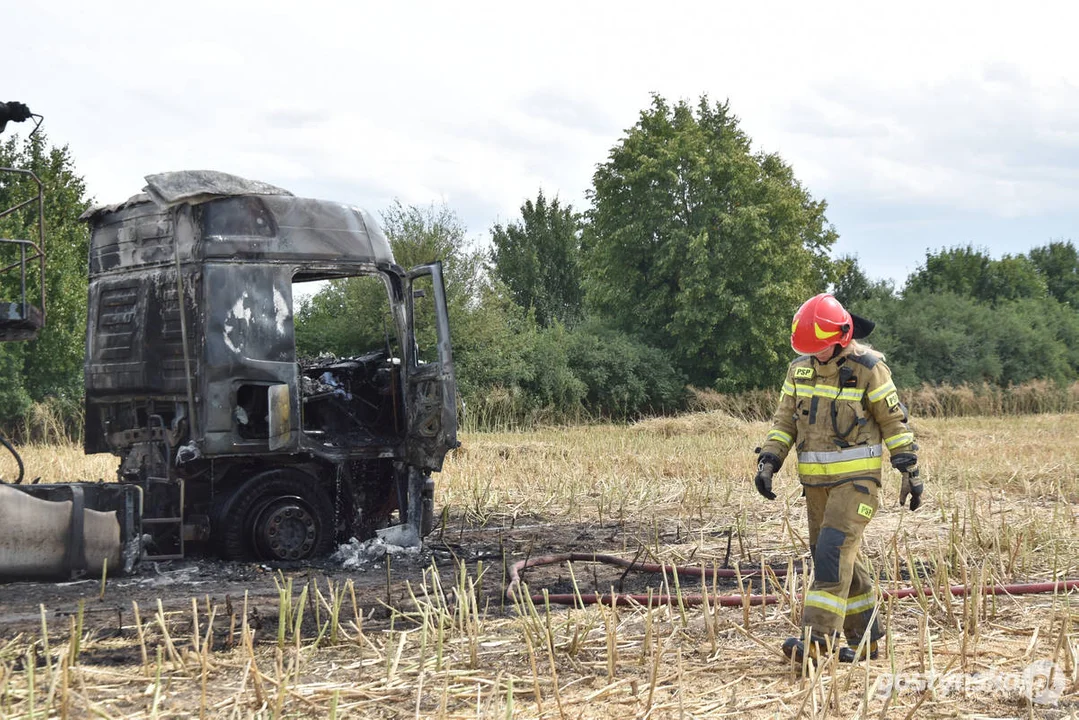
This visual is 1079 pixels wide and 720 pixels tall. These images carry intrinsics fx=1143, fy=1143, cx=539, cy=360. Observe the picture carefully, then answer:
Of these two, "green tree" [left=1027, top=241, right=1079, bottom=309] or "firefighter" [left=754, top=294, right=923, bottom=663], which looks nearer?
"firefighter" [left=754, top=294, right=923, bottom=663]

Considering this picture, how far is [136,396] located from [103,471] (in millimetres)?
5151

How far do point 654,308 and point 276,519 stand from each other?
31.1 m

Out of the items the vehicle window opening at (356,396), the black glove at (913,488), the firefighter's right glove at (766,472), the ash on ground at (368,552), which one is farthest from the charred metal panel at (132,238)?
the black glove at (913,488)

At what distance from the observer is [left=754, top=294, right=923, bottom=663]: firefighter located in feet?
18.0

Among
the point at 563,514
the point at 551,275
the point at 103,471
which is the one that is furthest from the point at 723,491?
the point at 551,275

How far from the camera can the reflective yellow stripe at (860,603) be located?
223 inches

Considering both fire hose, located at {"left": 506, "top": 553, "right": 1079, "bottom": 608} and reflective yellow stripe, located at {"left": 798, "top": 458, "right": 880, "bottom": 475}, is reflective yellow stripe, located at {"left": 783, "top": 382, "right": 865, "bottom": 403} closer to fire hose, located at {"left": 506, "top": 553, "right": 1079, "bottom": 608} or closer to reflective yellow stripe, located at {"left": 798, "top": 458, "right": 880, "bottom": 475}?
reflective yellow stripe, located at {"left": 798, "top": 458, "right": 880, "bottom": 475}

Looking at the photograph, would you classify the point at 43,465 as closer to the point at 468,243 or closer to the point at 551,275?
the point at 468,243

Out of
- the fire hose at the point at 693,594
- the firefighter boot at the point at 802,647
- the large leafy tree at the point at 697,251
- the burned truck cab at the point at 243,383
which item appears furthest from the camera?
the large leafy tree at the point at 697,251

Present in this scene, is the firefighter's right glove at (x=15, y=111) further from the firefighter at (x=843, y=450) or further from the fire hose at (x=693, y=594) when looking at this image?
the firefighter at (x=843, y=450)

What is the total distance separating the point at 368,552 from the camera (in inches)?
351

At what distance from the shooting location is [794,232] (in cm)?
4097

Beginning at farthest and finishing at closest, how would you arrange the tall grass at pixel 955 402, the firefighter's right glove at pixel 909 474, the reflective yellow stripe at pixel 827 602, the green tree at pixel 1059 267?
the green tree at pixel 1059 267, the tall grass at pixel 955 402, the firefighter's right glove at pixel 909 474, the reflective yellow stripe at pixel 827 602

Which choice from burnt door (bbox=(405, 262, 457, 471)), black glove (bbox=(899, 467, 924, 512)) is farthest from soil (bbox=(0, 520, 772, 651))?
black glove (bbox=(899, 467, 924, 512))
